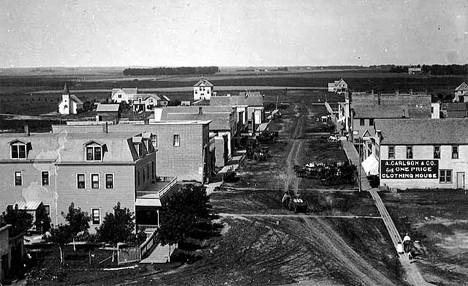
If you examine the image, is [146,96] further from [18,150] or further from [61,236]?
[61,236]

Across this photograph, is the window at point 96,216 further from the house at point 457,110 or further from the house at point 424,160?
the house at point 457,110

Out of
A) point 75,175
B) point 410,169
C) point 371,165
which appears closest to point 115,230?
point 75,175

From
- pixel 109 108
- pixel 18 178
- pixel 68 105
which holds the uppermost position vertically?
pixel 68 105

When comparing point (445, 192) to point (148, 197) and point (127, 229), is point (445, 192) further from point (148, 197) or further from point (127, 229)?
point (127, 229)

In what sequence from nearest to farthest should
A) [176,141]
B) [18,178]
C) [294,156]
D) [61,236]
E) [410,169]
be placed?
[61,236], [18,178], [410,169], [176,141], [294,156]

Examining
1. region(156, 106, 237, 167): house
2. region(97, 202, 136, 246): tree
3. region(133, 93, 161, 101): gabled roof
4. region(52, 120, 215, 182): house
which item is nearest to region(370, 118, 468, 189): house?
region(52, 120, 215, 182): house

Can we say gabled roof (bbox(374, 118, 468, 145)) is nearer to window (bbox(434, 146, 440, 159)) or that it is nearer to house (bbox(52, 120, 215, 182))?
window (bbox(434, 146, 440, 159))

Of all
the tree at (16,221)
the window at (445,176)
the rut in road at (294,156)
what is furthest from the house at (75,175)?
the window at (445,176)
